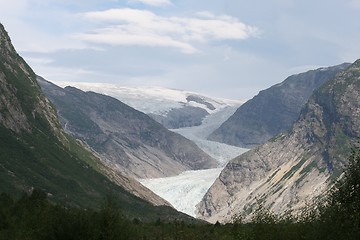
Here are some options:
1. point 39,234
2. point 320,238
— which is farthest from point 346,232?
point 39,234

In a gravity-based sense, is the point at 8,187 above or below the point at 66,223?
below

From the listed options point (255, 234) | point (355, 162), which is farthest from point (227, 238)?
point (355, 162)

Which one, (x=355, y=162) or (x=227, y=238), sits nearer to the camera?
(x=355, y=162)

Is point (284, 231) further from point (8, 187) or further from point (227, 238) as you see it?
point (8, 187)

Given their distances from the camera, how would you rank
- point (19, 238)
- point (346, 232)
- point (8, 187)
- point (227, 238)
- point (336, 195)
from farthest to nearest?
point (8, 187) < point (227, 238) < point (19, 238) < point (336, 195) < point (346, 232)

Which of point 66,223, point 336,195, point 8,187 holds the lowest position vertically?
point 8,187

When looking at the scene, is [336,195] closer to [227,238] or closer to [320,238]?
[320,238]

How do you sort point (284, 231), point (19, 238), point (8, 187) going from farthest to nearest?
point (8, 187) → point (19, 238) → point (284, 231)

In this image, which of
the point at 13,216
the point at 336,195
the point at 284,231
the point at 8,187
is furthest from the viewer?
the point at 8,187

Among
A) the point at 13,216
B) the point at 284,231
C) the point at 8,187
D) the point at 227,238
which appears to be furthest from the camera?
the point at 8,187
